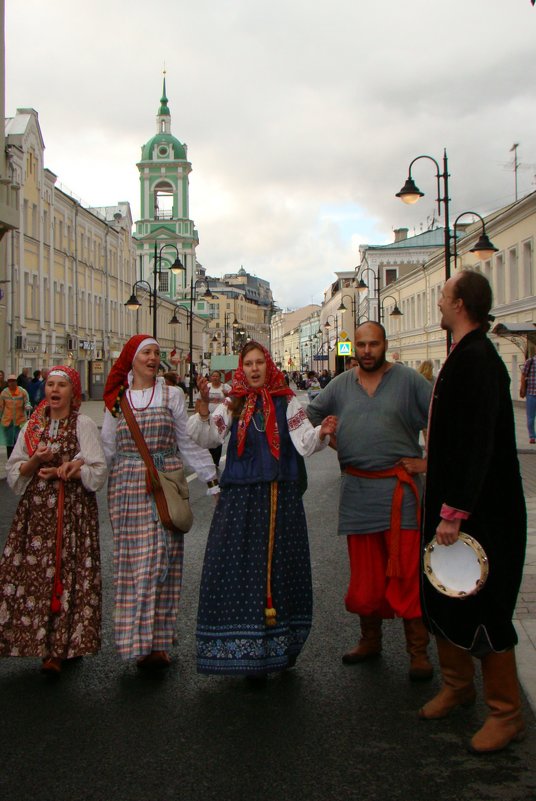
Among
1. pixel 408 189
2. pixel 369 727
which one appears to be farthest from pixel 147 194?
pixel 369 727

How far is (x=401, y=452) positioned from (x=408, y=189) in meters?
15.4

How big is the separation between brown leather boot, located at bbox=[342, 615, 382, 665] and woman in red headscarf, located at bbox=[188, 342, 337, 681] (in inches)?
14.4

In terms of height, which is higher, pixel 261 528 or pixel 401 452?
pixel 401 452

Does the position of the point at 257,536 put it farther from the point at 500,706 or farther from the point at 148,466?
the point at 500,706

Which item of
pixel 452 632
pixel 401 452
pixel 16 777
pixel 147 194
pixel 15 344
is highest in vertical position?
pixel 147 194

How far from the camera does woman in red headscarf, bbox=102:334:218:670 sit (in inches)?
196

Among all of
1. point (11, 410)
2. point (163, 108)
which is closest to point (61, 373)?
point (11, 410)

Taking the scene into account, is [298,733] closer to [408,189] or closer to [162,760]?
[162,760]

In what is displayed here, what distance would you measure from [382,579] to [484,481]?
1.30 metres

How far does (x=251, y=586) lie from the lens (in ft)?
15.7

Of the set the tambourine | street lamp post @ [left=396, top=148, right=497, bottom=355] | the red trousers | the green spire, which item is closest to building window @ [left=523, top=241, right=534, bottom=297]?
street lamp post @ [left=396, top=148, right=497, bottom=355]

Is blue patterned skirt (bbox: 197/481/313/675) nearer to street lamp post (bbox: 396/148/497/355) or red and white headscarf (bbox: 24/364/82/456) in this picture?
red and white headscarf (bbox: 24/364/82/456)

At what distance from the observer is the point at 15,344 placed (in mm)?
38688

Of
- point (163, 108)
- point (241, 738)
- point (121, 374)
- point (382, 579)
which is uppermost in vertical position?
point (163, 108)
